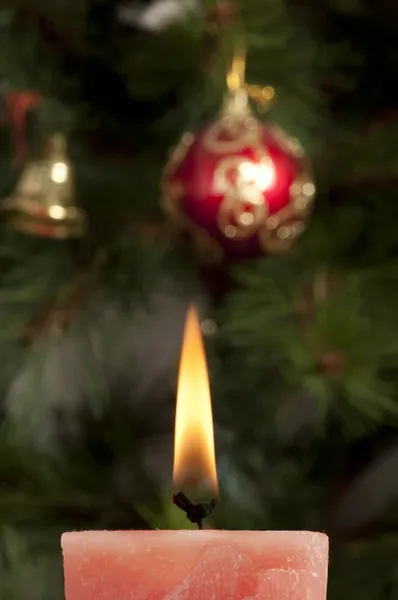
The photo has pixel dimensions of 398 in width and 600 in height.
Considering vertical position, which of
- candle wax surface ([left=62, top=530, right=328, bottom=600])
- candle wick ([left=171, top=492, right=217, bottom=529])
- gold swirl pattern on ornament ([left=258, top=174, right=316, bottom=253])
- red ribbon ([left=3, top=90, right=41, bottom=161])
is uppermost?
red ribbon ([left=3, top=90, right=41, bottom=161])

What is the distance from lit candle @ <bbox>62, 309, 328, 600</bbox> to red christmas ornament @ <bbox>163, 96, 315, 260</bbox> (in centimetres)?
35

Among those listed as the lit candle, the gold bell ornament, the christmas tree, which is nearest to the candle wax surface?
the lit candle

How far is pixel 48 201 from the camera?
24.4 inches

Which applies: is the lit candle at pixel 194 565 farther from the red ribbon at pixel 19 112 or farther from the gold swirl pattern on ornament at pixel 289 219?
the red ribbon at pixel 19 112

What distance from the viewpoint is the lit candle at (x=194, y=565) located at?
227mm

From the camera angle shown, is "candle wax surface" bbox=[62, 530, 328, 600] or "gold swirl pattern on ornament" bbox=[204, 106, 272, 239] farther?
"gold swirl pattern on ornament" bbox=[204, 106, 272, 239]

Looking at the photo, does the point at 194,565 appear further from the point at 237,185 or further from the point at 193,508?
the point at 237,185

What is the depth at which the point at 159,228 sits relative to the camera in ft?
2.22

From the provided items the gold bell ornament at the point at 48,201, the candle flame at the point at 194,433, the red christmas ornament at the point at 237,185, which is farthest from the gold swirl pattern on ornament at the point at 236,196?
the candle flame at the point at 194,433

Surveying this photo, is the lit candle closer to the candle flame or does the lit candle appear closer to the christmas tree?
the candle flame

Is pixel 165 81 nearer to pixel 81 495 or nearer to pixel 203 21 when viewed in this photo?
pixel 203 21

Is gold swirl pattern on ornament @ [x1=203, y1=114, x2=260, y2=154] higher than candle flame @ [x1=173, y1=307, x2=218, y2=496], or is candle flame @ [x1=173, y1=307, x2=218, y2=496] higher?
gold swirl pattern on ornament @ [x1=203, y1=114, x2=260, y2=154]

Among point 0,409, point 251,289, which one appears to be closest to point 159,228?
point 251,289

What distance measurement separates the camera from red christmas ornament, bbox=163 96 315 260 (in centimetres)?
56
